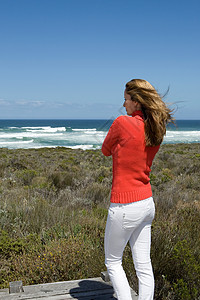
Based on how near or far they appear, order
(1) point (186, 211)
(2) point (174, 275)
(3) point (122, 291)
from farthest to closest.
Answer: (1) point (186, 211)
(2) point (174, 275)
(3) point (122, 291)

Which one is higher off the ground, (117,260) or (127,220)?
(127,220)

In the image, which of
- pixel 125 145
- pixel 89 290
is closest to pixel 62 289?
pixel 89 290

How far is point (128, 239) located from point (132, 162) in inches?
22.3

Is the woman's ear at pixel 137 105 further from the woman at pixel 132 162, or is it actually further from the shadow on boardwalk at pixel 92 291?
the shadow on boardwalk at pixel 92 291

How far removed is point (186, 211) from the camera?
15.9 ft

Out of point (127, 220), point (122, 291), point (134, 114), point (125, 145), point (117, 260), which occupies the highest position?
point (134, 114)

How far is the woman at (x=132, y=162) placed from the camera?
6.19 feet

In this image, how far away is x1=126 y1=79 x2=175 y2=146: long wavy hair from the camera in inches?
74.3

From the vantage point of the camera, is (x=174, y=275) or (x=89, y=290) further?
(x=174, y=275)

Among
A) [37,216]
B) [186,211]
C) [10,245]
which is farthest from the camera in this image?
[186,211]

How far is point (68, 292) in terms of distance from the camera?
269cm

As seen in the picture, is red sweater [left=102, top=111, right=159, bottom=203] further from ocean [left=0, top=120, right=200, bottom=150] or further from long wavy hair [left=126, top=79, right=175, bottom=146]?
ocean [left=0, top=120, right=200, bottom=150]

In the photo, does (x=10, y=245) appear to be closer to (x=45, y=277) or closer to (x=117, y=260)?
(x=45, y=277)

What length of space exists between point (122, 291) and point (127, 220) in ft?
1.74
